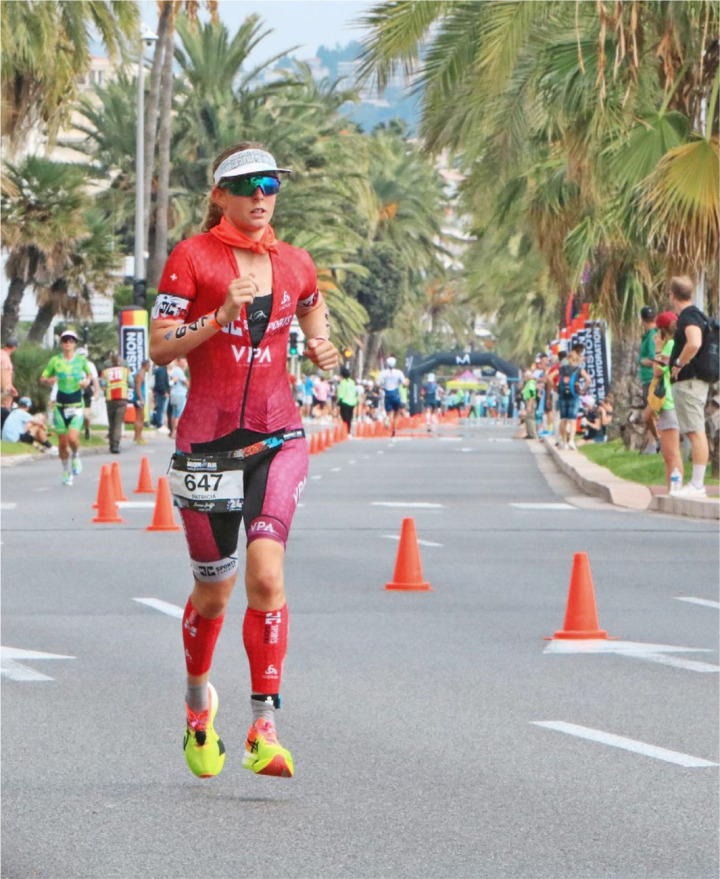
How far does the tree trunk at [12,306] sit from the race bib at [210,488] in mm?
38304

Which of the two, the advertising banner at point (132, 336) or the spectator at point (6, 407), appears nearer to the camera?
the spectator at point (6, 407)

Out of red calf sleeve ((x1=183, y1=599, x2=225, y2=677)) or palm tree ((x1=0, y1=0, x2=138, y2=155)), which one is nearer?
red calf sleeve ((x1=183, y1=599, x2=225, y2=677))

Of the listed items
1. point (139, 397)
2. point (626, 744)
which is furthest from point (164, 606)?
point (139, 397)

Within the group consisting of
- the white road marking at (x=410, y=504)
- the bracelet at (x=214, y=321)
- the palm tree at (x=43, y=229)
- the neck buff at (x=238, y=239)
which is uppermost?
the palm tree at (x=43, y=229)

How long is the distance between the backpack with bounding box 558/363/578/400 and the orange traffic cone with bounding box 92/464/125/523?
16.1m

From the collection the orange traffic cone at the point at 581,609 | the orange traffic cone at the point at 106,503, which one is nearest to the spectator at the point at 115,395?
the orange traffic cone at the point at 106,503

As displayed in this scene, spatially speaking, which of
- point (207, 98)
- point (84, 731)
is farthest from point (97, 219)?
point (84, 731)

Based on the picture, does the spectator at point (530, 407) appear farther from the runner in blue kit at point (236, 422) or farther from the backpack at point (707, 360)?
the runner in blue kit at point (236, 422)

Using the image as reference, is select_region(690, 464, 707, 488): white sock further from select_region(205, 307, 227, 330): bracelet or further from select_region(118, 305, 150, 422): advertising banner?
select_region(118, 305, 150, 422): advertising banner

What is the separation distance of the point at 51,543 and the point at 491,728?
9.38 meters

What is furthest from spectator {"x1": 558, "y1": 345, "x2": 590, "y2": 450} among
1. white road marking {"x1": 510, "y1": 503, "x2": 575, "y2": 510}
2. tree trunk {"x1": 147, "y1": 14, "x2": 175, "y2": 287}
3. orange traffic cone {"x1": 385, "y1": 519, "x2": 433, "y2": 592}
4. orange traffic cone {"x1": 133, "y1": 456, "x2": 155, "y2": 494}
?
orange traffic cone {"x1": 385, "y1": 519, "x2": 433, "y2": 592}

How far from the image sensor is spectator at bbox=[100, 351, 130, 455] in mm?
33969

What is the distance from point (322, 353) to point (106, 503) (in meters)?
12.7

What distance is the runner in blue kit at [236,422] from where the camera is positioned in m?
6.41
